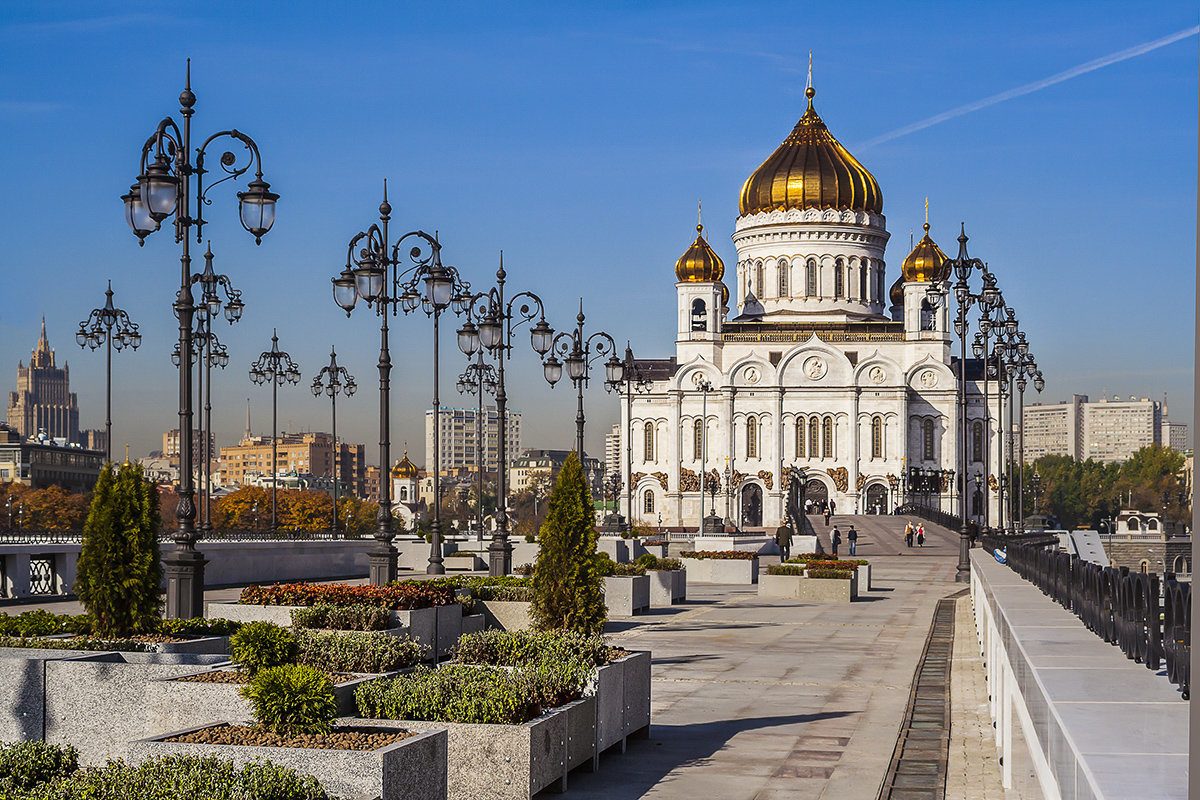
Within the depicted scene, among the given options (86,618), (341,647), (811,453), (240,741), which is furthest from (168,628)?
(811,453)

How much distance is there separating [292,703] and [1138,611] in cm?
466

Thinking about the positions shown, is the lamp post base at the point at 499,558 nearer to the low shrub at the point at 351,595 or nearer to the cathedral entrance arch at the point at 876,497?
the low shrub at the point at 351,595

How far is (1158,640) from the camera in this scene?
22.3 feet

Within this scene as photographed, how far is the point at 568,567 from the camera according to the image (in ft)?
41.5

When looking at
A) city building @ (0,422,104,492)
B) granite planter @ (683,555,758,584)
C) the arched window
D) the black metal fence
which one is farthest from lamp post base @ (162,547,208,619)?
city building @ (0,422,104,492)

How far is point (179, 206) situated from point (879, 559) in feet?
140

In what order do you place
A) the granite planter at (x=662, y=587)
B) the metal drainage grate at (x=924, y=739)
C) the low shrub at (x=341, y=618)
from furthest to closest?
the granite planter at (x=662, y=587) < the low shrub at (x=341, y=618) < the metal drainage grate at (x=924, y=739)

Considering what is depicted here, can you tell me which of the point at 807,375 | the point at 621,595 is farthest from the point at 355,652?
the point at 807,375

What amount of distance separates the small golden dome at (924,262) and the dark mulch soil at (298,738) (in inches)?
3626

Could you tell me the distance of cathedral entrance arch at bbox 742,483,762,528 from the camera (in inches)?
3839

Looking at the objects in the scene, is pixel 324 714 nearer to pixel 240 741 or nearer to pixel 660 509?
pixel 240 741

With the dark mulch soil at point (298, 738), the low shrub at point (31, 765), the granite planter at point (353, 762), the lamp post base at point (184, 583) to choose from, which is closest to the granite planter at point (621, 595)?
the lamp post base at point (184, 583)

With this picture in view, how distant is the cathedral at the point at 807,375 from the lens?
3789 inches

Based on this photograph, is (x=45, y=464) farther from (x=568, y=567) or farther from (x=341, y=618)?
(x=568, y=567)
